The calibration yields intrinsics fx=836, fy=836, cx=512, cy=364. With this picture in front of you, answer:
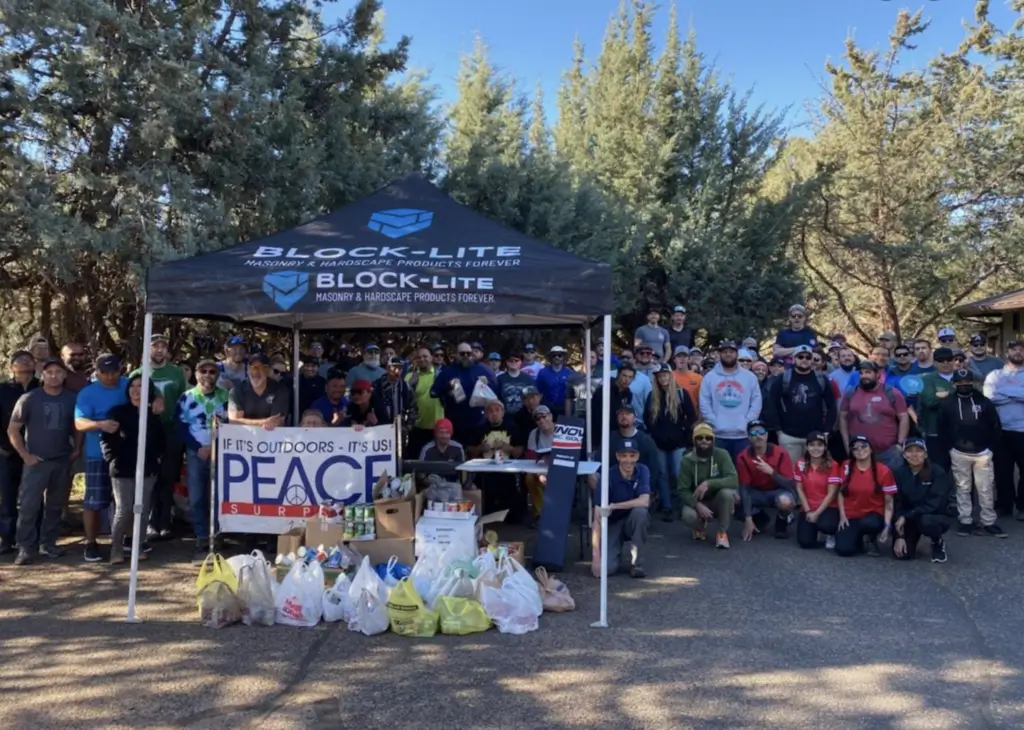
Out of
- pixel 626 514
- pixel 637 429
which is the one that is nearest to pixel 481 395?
pixel 637 429

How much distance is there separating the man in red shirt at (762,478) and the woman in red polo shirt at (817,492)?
205mm

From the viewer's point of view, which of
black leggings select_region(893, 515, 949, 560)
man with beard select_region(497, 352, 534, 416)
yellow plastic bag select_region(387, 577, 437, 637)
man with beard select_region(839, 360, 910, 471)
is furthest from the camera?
man with beard select_region(497, 352, 534, 416)

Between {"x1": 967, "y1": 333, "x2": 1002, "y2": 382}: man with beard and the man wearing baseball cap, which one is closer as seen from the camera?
the man wearing baseball cap

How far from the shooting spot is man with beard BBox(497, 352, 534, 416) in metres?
9.07

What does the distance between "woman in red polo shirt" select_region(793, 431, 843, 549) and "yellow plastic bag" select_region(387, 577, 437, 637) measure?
392 cm

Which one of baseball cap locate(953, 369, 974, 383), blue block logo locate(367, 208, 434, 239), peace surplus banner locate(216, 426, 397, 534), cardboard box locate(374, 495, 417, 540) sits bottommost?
cardboard box locate(374, 495, 417, 540)

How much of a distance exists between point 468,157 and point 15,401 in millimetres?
8923

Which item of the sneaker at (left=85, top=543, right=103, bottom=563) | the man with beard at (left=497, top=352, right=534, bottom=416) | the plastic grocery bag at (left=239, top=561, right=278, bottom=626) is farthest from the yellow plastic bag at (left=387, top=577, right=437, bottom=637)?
the man with beard at (left=497, top=352, right=534, bottom=416)

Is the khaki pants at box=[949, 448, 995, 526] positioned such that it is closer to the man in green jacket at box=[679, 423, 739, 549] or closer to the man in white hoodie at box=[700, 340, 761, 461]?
the man in white hoodie at box=[700, 340, 761, 461]

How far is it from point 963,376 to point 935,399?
17.7 inches

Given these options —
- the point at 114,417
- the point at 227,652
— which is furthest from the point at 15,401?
the point at 227,652

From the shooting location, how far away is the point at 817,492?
7.67m

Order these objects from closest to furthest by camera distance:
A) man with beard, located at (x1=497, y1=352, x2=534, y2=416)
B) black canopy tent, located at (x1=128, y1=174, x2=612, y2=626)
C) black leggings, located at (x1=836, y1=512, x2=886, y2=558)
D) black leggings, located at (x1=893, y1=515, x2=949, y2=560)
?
1. black canopy tent, located at (x1=128, y1=174, x2=612, y2=626)
2. black leggings, located at (x1=893, y1=515, x2=949, y2=560)
3. black leggings, located at (x1=836, y1=512, x2=886, y2=558)
4. man with beard, located at (x1=497, y1=352, x2=534, y2=416)

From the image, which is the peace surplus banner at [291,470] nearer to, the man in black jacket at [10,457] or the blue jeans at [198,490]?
the blue jeans at [198,490]
